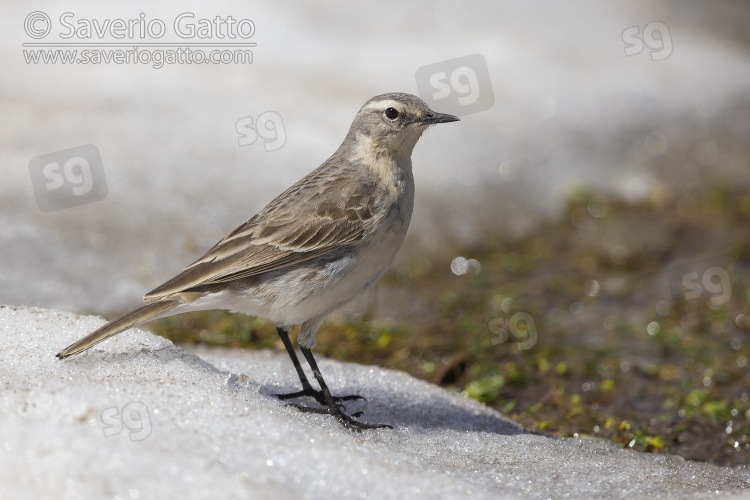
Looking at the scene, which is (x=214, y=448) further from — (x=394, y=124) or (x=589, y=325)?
(x=589, y=325)

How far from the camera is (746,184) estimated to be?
33.0ft

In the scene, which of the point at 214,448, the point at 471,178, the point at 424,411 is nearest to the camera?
the point at 214,448

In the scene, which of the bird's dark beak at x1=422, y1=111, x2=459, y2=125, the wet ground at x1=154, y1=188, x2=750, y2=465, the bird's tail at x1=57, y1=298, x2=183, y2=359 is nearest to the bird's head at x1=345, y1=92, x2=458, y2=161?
the bird's dark beak at x1=422, y1=111, x2=459, y2=125

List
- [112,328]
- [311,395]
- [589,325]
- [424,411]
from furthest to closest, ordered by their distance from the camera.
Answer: [589,325]
[424,411]
[311,395]
[112,328]

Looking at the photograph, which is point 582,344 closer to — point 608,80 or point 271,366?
point 271,366

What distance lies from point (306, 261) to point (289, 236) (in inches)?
7.6

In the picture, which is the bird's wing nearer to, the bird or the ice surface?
the bird

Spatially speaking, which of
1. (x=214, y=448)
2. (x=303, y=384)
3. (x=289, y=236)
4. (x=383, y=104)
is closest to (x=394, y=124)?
(x=383, y=104)

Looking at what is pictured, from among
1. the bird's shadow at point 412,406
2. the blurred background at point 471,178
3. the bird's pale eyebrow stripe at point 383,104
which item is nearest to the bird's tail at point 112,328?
the bird's shadow at point 412,406

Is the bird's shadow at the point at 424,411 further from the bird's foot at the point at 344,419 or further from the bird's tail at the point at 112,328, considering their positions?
the bird's tail at the point at 112,328

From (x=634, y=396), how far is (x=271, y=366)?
277 centimetres

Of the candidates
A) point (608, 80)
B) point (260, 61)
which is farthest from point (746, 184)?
point (260, 61)

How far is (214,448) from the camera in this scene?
3.85 meters

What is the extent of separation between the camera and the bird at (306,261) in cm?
508
